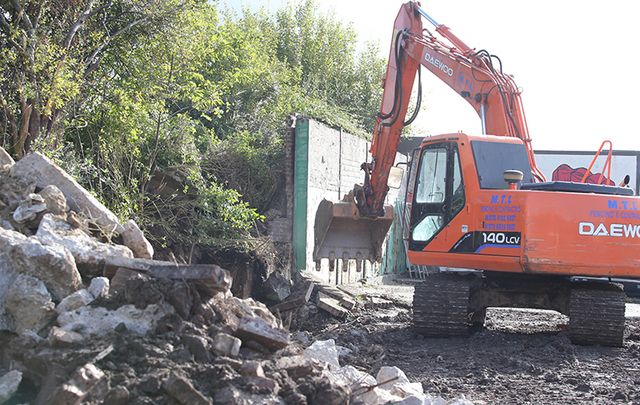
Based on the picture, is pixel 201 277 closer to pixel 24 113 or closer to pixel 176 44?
pixel 24 113

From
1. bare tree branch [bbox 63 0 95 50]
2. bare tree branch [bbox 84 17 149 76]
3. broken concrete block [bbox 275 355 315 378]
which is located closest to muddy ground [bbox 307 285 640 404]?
broken concrete block [bbox 275 355 315 378]

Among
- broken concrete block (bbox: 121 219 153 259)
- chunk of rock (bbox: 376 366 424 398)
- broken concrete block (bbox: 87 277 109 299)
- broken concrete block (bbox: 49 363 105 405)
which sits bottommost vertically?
chunk of rock (bbox: 376 366 424 398)

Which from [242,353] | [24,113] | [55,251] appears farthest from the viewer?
[24,113]

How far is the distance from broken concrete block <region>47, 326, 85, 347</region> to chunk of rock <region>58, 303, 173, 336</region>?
11 centimetres

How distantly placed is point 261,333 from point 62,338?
50.0 inches

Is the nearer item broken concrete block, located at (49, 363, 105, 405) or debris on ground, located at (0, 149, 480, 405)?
broken concrete block, located at (49, 363, 105, 405)

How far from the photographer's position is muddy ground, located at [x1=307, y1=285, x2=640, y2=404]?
Answer: 7068mm

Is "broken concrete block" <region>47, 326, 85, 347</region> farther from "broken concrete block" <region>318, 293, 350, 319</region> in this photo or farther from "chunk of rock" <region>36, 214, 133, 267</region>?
"broken concrete block" <region>318, 293, 350, 319</region>

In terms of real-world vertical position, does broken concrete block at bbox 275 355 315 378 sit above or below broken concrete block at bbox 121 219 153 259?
below

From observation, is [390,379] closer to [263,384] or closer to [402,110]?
[263,384]

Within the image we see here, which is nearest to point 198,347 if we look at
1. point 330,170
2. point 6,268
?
point 6,268

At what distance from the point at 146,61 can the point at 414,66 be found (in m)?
3.96

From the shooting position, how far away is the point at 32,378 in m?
4.70

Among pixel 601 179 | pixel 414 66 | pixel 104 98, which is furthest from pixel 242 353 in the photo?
pixel 414 66
